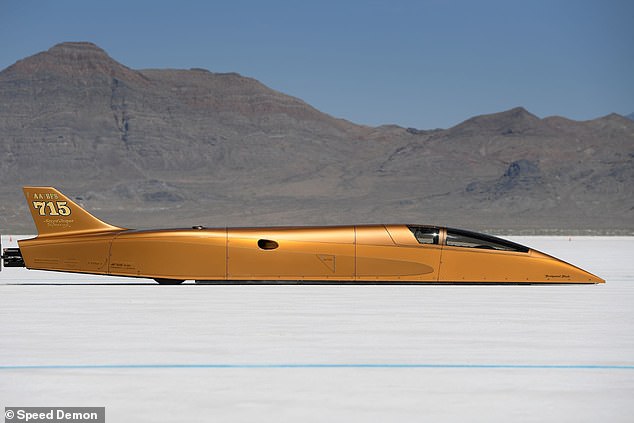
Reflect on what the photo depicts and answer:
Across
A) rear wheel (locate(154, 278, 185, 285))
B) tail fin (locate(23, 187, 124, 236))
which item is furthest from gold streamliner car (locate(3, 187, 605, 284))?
tail fin (locate(23, 187, 124, 236))

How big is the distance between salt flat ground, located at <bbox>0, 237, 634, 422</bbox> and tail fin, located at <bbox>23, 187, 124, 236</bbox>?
499cm

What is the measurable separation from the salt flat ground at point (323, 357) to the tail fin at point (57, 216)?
16.4 feet

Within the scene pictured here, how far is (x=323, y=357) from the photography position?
11.5 meters

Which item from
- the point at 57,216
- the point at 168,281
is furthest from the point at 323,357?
the point at 57,216

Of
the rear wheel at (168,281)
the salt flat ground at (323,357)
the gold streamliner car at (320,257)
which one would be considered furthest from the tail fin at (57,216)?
the salt flat ground at (323,357)

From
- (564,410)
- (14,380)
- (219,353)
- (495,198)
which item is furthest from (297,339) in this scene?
(495,198)

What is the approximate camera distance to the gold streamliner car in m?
23.0

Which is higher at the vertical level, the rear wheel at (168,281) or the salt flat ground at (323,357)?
the salt flat ground at (323,357)

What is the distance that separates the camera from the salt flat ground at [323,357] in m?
8.68

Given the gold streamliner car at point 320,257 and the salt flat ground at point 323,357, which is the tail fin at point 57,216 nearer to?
the gold streamliner car at point 320,257

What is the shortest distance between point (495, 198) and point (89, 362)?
171084mm

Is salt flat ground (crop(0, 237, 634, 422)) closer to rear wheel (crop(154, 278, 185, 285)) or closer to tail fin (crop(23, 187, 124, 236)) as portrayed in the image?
rear wheel (crop(154, 278, 185, 285))

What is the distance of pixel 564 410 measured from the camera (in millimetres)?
8516

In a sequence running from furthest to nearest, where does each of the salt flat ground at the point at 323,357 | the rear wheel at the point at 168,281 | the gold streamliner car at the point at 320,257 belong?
the rear wheel at the point at 168,281, the gold streamliner car at the point at 320,257, the salt flat ground at the point at 323,357
